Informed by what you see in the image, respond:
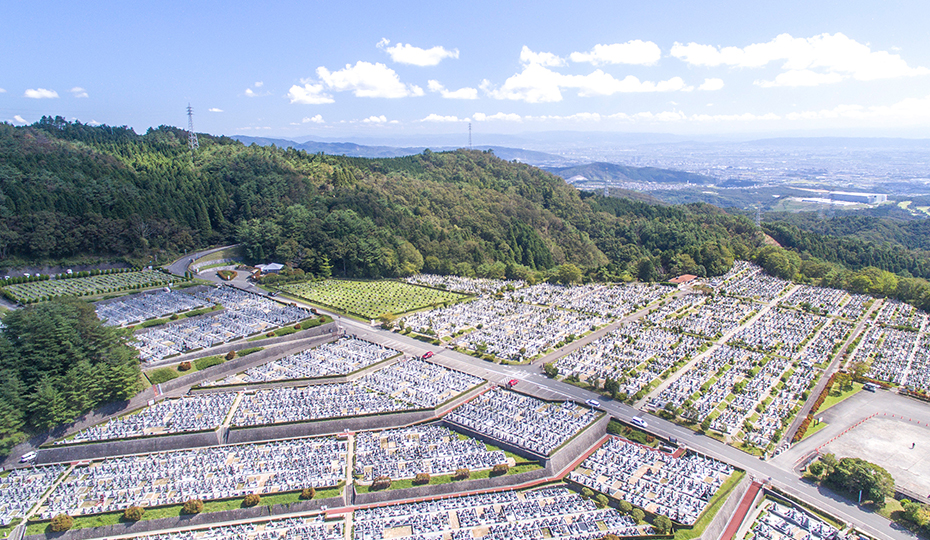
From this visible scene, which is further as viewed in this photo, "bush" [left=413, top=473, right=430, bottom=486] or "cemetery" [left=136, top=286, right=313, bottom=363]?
"cemetery" [left=136, top=286, right=313, bottom=363]

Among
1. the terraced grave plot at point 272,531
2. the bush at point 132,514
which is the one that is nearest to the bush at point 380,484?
the terraced grave plot at point 272,531

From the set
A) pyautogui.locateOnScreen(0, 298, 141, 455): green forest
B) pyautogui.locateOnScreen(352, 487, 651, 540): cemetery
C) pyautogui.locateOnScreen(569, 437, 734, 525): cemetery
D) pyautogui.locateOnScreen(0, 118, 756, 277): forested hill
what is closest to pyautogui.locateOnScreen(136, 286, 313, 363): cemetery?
pyautogui.locateOnScreen(0, 298, 141, 455): green forest

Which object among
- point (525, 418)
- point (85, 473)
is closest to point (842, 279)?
point (525, 418)

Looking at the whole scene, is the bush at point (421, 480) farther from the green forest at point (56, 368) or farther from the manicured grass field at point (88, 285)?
the manicured grass field at point (88, 285)

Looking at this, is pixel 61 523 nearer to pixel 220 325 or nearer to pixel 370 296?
pixel 220 325

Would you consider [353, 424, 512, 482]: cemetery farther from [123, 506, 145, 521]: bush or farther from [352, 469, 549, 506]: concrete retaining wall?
[123, 506, 145, 521]: bush
